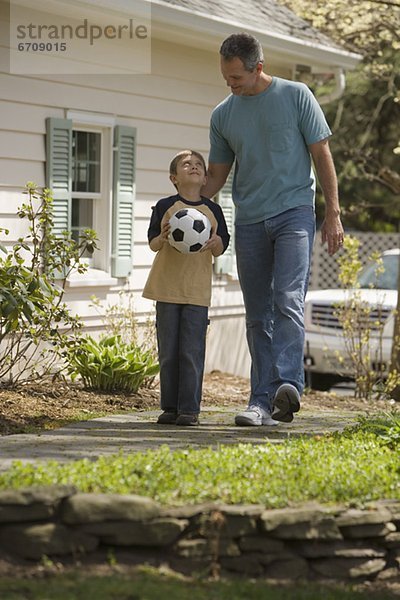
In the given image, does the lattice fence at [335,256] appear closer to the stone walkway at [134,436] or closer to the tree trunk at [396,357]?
the tree trunk at [396,357]

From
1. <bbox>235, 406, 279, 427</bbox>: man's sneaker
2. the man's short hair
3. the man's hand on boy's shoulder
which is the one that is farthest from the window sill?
the man's short hair

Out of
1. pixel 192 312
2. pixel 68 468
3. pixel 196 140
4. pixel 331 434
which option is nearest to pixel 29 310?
pixel 192 312

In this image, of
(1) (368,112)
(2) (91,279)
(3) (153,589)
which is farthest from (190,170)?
(1) (368,112)

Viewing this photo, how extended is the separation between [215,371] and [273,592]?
831 cm

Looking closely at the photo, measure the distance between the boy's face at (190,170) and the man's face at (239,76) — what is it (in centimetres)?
Answer: 48

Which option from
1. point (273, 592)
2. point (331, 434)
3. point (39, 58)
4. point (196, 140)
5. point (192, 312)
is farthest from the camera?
point (196, 140)

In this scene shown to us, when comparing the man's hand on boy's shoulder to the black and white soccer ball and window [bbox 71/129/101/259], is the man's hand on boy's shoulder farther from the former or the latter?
window [bbox 71/129/101/259]

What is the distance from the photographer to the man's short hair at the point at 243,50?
7098 mm

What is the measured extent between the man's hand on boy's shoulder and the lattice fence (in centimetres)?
1499

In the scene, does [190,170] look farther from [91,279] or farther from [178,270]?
[91,279]

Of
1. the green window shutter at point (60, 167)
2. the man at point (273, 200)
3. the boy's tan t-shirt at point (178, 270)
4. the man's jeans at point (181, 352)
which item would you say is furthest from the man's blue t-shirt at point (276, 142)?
the green window shutter at point (60, 167)

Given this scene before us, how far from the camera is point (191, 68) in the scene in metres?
12.4

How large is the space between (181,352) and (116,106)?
4605mm

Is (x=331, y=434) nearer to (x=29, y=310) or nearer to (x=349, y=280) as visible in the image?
(x=29, y=310)
